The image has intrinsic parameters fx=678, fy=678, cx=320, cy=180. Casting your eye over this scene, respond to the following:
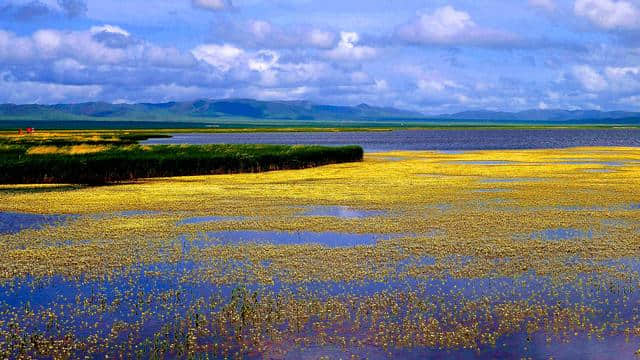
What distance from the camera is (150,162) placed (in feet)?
150

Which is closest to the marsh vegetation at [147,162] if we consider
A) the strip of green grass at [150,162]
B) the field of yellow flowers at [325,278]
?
the strip of green grass at [150,162]

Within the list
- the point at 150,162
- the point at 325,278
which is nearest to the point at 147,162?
the point at 150,162

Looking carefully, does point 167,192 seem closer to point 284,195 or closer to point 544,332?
point 284,195

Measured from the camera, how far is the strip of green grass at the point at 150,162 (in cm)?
4203

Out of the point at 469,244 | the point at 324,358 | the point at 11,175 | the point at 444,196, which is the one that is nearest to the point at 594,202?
the point at 444,196

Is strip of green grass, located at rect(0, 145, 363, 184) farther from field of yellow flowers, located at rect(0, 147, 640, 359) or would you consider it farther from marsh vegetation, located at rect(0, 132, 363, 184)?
field of yellow flowers, located at rect(0, 147, 640, 359)

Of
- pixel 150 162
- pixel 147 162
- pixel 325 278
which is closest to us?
pixel 325 278

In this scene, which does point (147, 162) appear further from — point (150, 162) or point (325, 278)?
point (325, 278)

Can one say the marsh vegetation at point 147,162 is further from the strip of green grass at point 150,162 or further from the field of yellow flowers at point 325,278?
the field of yellow flowers at point 325,278

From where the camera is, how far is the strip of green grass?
138ft

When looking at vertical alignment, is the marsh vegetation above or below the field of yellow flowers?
above

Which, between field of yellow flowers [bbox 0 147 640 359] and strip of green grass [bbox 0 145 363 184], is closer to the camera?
field of yellow flowers [bbox 0 147 640 359]

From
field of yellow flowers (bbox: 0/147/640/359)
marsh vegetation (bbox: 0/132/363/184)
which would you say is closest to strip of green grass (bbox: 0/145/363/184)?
marsh vegetation (bbox: 0/132/363/184)

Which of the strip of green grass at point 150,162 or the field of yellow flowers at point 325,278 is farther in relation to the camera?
the strip of green grass at point 150,162
